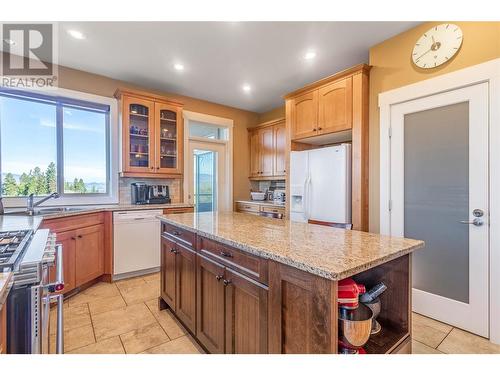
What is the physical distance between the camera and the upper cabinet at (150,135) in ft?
11.2

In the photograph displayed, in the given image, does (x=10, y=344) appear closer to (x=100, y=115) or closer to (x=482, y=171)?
(x=482, y=171)

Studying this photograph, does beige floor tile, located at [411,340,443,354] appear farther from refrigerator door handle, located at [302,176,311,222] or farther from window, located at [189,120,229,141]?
window, located at [189,120,229,141]

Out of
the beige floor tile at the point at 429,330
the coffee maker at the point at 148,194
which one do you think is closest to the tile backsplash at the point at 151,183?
the coffee maker at the point at 148,194

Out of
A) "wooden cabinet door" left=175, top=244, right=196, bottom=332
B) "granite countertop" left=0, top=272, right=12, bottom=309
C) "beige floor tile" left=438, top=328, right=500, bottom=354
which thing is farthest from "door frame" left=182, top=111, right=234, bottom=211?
"beige floor tile" left=438, top=328, right=500, bottom=354

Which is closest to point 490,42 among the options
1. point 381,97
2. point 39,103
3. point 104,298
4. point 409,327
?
point 381,97

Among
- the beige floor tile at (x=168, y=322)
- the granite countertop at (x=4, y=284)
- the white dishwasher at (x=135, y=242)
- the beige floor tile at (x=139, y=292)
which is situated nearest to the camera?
the granite countertop at (x=4, y=284)

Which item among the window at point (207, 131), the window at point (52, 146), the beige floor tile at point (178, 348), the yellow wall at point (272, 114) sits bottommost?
the beige floor tile at point (178, 348)

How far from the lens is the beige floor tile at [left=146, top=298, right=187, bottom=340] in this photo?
2.01 m

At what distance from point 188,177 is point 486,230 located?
149 inches

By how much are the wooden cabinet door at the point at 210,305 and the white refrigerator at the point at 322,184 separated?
177 cm

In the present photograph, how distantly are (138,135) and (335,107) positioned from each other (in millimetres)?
2673

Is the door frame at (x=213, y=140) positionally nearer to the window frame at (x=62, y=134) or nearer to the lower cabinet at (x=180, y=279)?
the window frame at (x=62, y=134)

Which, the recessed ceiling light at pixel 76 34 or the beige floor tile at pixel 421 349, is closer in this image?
the beige floor tile at pixel 421 349

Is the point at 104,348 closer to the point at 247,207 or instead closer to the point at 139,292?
the point at 139,292
